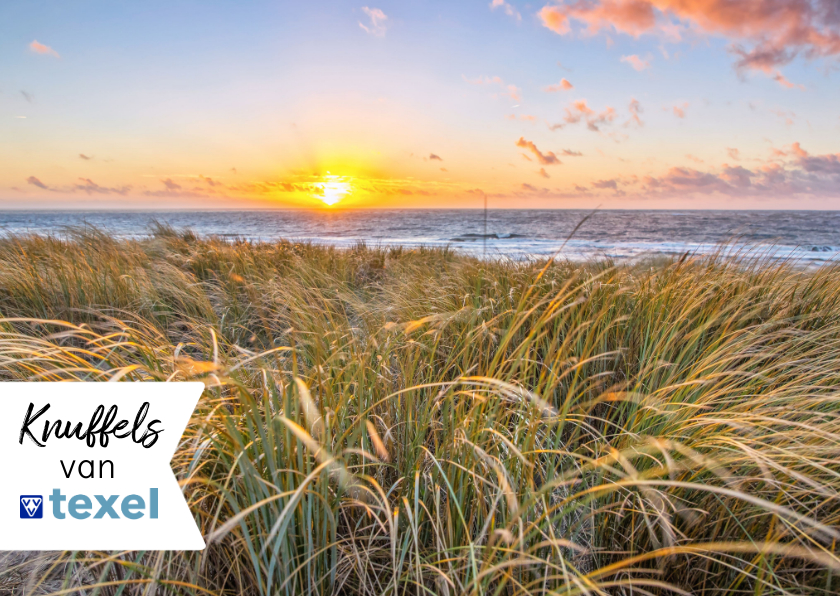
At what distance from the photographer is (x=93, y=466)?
1147 mm

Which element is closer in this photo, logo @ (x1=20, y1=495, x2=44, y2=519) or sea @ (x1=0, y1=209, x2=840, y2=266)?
logo @ (x1=20, y1=495, x2=44, y2=519)

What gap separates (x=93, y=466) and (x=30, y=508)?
17 cm

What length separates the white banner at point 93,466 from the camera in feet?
3.40

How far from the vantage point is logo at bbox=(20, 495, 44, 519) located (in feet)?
3.59

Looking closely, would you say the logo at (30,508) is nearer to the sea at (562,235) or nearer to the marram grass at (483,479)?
the marram grass at (483,479)

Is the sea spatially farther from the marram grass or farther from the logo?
the logo

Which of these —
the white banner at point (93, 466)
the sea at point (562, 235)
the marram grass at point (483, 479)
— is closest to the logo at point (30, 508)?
the white banner at point (93, 466)

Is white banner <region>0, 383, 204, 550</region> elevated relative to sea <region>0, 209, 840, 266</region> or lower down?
lower down

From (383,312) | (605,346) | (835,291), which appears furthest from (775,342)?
(383,312)

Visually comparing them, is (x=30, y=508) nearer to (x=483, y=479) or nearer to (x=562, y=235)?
(x=483, y=479)

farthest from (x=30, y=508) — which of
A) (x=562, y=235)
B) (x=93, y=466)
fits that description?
(x=562, y=235)

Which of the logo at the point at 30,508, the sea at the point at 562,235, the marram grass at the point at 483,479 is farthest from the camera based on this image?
the sea at the point at 562,235

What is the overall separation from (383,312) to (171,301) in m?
1.95

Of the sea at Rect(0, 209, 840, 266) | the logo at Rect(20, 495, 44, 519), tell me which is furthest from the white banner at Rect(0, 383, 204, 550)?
the sea at Rect(0, 209, 840, 266)
